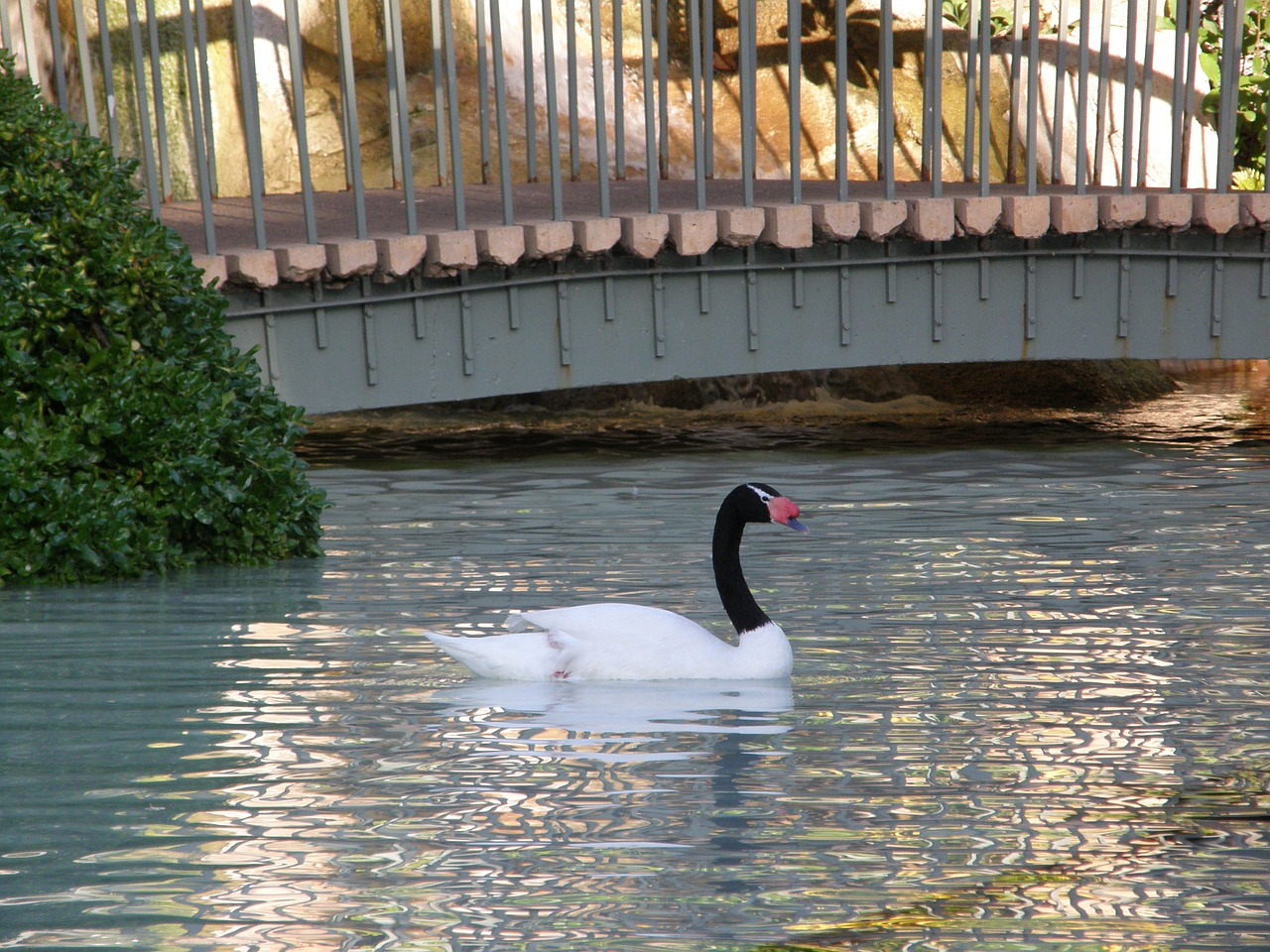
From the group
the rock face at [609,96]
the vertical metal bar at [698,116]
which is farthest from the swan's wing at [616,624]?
the rock face at [609,96]

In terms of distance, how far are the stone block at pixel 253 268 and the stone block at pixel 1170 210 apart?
6676mm

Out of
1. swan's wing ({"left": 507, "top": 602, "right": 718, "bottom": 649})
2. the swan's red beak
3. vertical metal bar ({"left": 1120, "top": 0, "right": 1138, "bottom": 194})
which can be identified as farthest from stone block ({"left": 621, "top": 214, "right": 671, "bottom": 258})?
swan's wing ({"left": 507, "top": 602, "right": 718, "bottom": 649})

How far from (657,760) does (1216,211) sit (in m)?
9.81

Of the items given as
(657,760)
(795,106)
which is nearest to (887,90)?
(795,106)

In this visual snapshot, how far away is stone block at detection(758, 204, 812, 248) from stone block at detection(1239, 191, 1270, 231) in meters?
3.53

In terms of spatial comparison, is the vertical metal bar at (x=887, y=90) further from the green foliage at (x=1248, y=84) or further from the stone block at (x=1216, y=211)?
the green foliage at (x=1248, y=84)

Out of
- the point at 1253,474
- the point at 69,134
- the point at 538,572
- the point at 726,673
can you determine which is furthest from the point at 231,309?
the point at 1253,474

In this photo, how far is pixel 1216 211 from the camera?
1417 centimetres

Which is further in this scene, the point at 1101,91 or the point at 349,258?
the point at 1101,91

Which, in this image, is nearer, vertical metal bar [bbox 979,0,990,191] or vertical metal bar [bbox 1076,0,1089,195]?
vertical metal bar [bbox 979,0,990,191]

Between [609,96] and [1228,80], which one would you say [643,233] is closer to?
[1228,80]

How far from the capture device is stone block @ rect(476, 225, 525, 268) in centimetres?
1234

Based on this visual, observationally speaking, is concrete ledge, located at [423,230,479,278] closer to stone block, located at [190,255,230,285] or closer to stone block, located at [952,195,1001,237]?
stone block, located at [190,255,230,285]

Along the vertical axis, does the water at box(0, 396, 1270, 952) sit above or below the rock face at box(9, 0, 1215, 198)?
below
